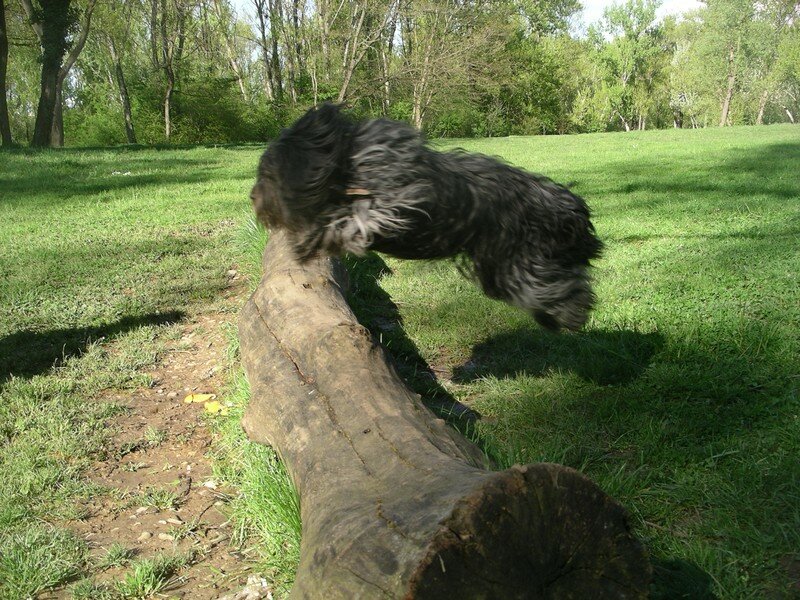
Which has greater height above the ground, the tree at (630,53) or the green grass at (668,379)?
the tree at (630,53)

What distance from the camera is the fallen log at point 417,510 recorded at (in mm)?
1889

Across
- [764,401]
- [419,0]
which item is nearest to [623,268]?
[764,401]

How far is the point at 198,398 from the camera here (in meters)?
4.84

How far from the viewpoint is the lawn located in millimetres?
3084

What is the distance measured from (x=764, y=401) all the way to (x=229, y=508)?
2.85m

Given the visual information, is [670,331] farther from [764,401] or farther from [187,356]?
[187,356]

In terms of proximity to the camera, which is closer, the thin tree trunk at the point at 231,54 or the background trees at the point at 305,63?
the background trees at the point at 305,63

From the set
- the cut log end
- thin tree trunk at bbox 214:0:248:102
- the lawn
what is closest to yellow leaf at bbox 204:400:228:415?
the lawn

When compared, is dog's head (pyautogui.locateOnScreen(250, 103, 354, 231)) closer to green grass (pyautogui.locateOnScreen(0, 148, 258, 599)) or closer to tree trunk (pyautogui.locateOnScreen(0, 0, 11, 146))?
green grass (pyautogui.locateOnScreen(0, 148, 258, 599))

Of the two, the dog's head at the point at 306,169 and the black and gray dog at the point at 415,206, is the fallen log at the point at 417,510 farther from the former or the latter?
the dog's head at the point at 306,169

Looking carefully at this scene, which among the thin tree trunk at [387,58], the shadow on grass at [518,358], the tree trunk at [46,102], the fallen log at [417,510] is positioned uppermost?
the thin tree trunk at [387,58]

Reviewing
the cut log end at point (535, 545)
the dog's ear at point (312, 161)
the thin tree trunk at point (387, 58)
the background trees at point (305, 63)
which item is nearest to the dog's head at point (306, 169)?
the dog's ear at point (312, 161)

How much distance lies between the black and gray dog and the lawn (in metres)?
0.96

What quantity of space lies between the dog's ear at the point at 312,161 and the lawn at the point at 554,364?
133 cm
